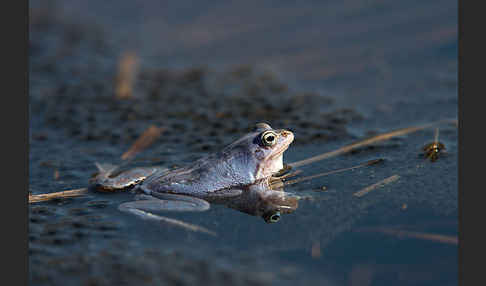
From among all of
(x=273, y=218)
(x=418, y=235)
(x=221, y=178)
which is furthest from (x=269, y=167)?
(x=418, y=235)

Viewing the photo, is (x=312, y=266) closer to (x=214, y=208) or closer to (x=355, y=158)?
(x=214, y=208)

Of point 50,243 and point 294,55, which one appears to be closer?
point 50,243

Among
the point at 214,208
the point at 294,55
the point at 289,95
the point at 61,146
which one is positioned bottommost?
the point at 214,208

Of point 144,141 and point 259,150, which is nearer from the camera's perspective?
point 259,150

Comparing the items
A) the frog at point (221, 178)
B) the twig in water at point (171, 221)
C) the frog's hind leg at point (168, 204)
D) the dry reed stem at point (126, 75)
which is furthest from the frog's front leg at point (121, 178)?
the dry reed stem at point (126, 75)

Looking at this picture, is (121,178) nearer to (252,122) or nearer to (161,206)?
(161,206)

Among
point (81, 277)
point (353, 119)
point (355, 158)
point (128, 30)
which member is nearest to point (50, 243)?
point (81, 277)

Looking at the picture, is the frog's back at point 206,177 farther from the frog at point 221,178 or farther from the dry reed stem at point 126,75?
the dry reed stem at point 126,75
